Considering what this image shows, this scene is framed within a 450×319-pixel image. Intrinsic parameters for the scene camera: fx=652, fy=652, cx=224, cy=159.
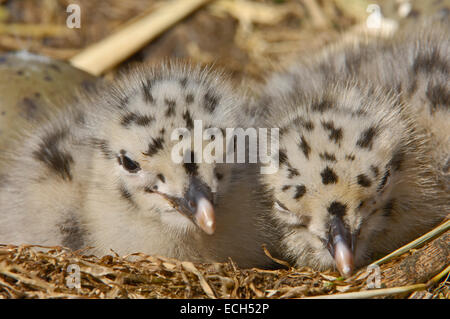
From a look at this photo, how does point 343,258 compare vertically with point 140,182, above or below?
below

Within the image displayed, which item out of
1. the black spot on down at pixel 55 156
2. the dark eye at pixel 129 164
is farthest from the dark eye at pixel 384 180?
the black spot on down at pixel 55 156

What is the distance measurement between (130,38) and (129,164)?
312cm

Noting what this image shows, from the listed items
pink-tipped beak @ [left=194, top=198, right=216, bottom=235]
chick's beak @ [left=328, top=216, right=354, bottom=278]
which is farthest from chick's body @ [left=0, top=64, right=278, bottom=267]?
chick's beak @ [left=328, top=216, right=354, bottom=278]

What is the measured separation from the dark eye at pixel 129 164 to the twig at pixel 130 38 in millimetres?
2587

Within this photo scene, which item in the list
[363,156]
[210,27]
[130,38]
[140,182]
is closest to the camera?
[363,156]

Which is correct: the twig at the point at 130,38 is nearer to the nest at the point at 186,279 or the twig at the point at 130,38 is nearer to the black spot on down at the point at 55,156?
the black spot on down at the point at 55,156

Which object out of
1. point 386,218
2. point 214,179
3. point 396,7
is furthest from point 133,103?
point 396,7

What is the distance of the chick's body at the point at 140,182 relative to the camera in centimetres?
296

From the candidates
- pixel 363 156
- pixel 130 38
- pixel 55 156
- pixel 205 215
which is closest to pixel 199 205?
pixel 205 215

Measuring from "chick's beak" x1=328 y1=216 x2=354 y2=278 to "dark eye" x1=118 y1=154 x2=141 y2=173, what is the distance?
94cm

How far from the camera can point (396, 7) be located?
534cm


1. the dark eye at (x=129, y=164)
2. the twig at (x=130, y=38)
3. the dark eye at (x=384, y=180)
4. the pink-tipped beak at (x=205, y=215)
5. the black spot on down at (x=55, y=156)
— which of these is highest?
the twig at (x=130, y=38)

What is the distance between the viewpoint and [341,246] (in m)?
2.85

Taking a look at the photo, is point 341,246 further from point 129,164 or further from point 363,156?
point 129,164
